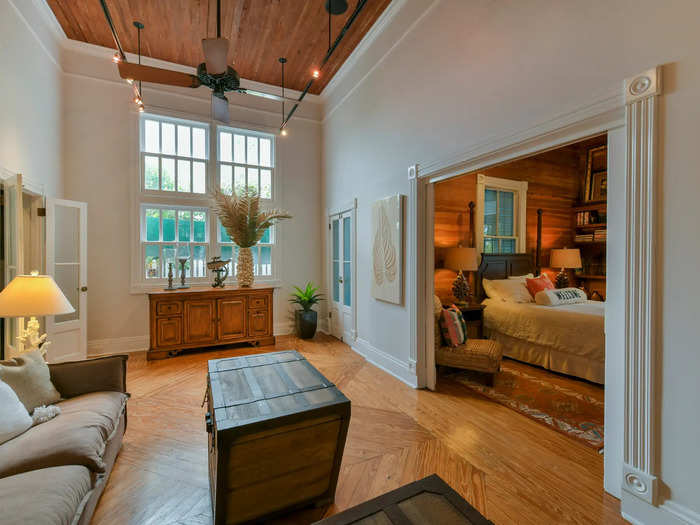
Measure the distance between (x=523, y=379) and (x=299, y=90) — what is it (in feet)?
18.1

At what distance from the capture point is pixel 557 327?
12.8 feet

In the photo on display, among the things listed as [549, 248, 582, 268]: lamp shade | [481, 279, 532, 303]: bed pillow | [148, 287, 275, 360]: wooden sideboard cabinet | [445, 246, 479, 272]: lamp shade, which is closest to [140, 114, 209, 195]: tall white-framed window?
[148, 287, 275, 360]: wooden sideboard cabinet

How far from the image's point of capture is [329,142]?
18.9 feet

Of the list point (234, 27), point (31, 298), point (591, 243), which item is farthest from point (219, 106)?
point (591, 243)

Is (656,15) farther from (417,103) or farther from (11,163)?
Result: (11,163)

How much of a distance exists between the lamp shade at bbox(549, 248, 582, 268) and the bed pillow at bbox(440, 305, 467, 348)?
315cm

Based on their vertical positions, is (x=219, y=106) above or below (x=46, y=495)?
above

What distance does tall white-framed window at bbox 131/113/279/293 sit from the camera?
4.99 m

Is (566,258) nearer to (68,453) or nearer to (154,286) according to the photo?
(68,453)

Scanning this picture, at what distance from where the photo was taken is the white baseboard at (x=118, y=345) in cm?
471

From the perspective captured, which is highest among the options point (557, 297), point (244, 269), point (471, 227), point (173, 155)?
point (173, 155)

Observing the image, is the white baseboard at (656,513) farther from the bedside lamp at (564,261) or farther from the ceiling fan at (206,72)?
the bedside lamp at (564,261)

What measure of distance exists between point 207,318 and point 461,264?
3.69 m

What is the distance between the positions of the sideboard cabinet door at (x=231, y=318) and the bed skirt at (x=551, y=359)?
3.63 metres
